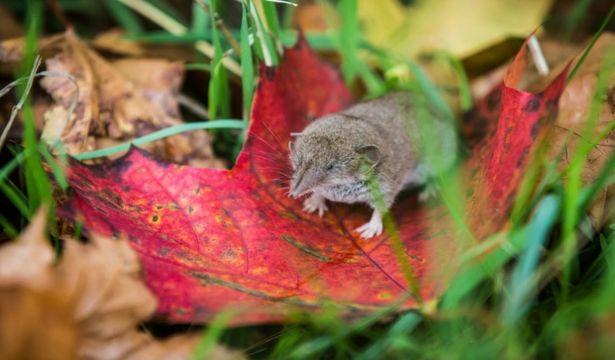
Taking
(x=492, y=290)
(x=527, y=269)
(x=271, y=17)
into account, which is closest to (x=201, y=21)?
(x=271, y=17)

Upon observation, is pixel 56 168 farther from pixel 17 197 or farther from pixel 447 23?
pixel 447 23

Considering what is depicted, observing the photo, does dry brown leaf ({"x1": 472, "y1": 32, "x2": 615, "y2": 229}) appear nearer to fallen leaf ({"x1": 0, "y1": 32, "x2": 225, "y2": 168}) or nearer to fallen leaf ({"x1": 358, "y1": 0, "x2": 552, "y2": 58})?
fallen leaf ({"x1": 358, "y1": 0, "x2": 552, "y2": 58})

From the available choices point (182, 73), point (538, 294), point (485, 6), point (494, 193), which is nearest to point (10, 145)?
point (182, 73)

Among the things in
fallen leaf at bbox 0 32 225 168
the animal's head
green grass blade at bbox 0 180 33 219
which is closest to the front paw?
the animal's head

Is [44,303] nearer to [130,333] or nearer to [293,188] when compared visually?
[130,333]

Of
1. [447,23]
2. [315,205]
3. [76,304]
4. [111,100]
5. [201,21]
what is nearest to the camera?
[76,304]

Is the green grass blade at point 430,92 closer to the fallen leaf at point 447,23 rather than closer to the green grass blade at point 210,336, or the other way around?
the fallen leaf at point 447,23

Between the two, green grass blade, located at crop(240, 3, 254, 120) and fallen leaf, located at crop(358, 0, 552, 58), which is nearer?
green grass blade, located at crop(240, 3, 254, 120)

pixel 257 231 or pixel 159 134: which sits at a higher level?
pixel 159 134
